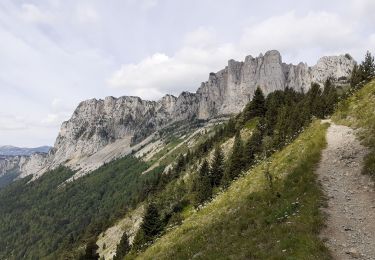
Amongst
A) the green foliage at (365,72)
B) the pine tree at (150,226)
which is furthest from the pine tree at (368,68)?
the pine tree at (150,226)

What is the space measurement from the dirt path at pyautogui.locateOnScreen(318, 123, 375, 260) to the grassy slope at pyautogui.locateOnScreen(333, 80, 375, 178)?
2.43ft

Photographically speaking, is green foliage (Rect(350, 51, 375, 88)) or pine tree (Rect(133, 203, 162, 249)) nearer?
green foliage (Rect(350, 51, 375, 88))

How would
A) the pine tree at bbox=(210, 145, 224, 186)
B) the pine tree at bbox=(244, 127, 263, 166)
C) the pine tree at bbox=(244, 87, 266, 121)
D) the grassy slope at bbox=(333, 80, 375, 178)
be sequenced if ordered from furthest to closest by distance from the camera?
the pine tree at bbox=(244, 87, 266, 121) → the pine tree at bbox=(210, 145, 224, 186) → the pine tree at bbox=(244, 127, 263, 166) → the grassy slope at bbox=(333, 80, 375, 178)

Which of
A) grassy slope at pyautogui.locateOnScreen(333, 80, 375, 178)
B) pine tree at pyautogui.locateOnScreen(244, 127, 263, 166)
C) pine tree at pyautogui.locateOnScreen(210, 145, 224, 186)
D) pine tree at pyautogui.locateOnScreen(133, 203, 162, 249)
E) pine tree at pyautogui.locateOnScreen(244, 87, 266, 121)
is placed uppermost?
pine tree at pyautogui.locateOnScreen(244, 87, 266, 121)

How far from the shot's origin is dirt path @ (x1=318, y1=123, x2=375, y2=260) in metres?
18.8

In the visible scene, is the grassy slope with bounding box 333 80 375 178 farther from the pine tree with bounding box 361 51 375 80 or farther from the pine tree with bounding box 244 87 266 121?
the pine tree with bounding box 244 87 266 121

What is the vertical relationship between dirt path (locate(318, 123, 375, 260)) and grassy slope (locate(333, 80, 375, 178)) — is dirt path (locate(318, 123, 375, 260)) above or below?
below

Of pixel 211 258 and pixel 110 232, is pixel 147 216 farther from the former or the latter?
pixel 110 232

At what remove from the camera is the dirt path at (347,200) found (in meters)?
18.8

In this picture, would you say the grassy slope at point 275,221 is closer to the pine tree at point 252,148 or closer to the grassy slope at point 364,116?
the grassy slope at point 364,116

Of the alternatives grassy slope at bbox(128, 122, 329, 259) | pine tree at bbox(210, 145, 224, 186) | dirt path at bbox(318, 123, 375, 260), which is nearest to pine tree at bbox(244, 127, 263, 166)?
pine tree at bbox(210, 145, 224, 186)

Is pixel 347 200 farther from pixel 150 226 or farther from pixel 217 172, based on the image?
pixel 217 172

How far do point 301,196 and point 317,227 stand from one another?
4.93 metres

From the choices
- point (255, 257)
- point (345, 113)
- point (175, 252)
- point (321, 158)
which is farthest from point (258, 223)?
point (345, 113)
